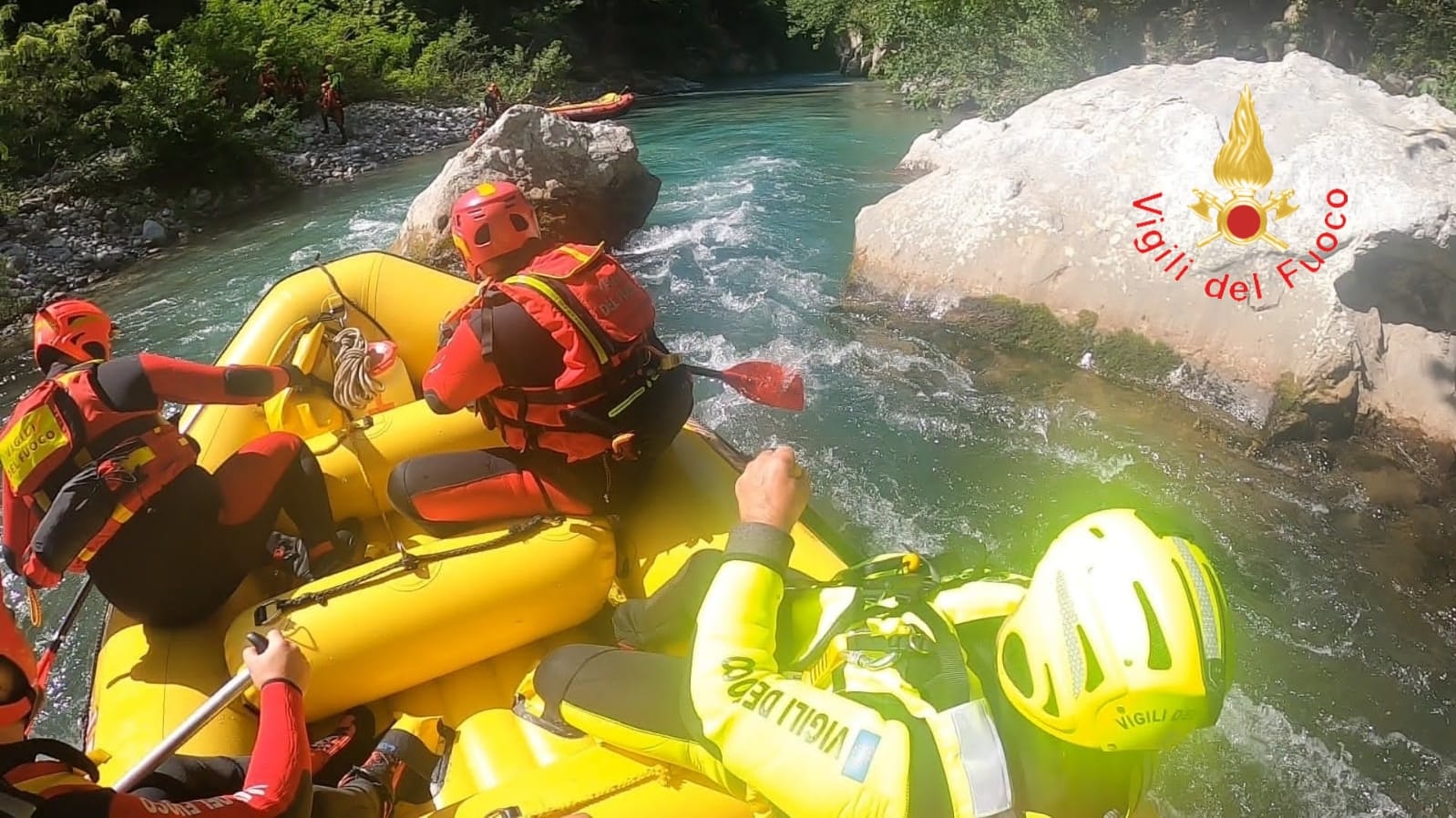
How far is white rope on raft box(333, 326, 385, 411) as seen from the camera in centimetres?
350

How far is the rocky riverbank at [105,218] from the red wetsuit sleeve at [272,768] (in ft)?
26.1

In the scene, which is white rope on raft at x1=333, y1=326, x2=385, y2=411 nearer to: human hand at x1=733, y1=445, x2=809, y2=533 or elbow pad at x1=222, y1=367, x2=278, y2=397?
elbow pad at x1=222, y1=367, x2=278, y2=397

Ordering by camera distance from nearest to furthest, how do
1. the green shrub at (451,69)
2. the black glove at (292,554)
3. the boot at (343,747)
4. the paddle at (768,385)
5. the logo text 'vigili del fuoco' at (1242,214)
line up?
the boot at (343,747) → the black glove at (292,554) → the paddle at (768,385) → the logo text 'vigili del fuoco' at (1242,214) → the green shrub at (451,69)

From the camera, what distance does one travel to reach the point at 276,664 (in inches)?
71.6

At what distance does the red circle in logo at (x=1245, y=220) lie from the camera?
4926 millimetres

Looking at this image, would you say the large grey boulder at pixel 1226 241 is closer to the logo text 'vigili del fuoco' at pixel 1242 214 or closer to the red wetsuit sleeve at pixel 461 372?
the logo text 'vigili del fuoco' at pixel 1242 214

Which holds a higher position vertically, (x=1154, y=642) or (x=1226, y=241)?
(x=1154, y=642)

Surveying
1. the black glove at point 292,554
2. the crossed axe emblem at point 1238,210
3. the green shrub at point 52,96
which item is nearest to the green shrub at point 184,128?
the green shrub at point 52,96

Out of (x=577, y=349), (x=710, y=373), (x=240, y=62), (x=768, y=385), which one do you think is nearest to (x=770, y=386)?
(x=768, y=385)

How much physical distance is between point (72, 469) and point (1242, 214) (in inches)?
217

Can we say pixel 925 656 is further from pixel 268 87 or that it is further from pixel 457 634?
pixel 268 87

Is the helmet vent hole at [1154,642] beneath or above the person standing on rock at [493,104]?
beneath

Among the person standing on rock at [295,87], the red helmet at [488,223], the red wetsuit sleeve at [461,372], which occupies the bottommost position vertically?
the red wetsuit sleeve at [461,372]

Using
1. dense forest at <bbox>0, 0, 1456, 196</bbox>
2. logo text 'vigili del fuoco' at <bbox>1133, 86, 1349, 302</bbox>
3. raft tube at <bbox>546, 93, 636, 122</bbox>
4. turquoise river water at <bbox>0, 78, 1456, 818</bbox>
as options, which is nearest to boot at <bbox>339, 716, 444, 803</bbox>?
turquoise river water at <bbox>0, 78, 1456, 818</bbox>
